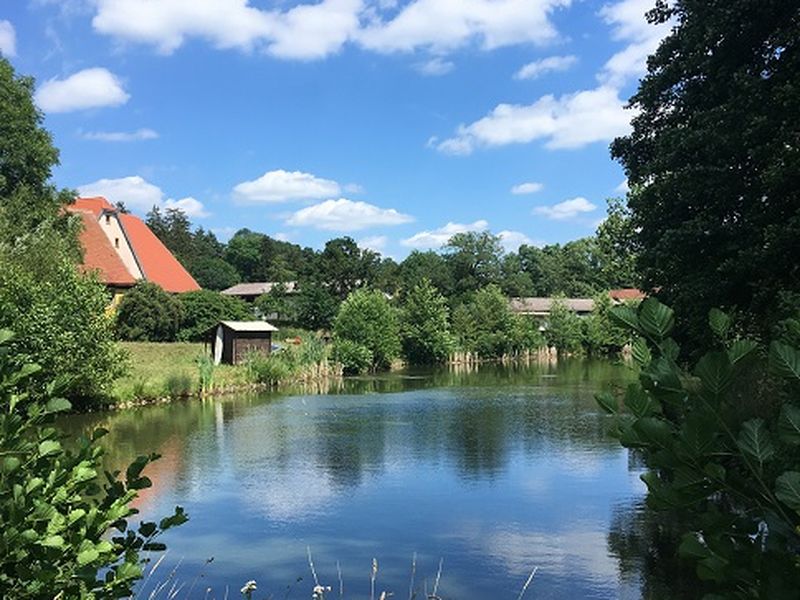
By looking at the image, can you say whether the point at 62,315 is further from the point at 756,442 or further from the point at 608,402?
the point at 756,442

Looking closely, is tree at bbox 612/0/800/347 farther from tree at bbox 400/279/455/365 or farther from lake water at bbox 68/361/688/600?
tree at bbox 400/279/455/365

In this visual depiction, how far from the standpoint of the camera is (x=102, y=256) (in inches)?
1369

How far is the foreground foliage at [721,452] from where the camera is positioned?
117 centimetres

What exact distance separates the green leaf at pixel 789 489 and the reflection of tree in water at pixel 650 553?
6.21 m

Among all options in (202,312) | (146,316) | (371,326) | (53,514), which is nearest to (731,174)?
(53,514)

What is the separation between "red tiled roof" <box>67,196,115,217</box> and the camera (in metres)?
37.8

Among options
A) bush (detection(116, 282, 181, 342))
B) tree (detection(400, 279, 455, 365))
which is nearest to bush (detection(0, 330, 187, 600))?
bush (detection(116, 282, 181, 342))

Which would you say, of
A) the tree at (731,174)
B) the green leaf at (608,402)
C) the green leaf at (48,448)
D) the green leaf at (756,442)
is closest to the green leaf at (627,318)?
the green leaf at (608,402)

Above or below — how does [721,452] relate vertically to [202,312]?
below

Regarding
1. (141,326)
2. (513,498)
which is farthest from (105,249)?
(513,498)

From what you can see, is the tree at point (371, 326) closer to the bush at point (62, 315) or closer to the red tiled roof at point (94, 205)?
the red tiled roof at point (94, 205)

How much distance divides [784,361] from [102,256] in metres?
36.7

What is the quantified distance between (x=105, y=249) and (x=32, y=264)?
15.9 metres

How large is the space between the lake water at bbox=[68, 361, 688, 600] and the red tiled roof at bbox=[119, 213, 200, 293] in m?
17.9
